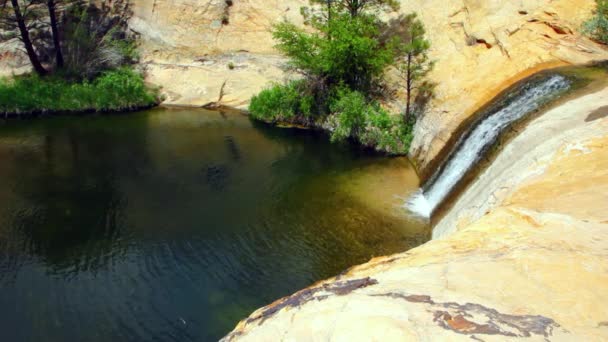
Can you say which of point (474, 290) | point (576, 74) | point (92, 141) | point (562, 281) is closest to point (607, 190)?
point (562, 281)

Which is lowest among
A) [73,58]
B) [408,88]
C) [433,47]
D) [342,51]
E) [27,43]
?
[73,58]

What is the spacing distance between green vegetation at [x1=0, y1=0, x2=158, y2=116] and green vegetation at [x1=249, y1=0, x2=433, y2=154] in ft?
28.5

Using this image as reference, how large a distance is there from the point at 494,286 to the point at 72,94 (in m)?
27.9

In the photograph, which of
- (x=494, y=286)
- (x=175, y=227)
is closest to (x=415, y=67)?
(x=175, y=227)

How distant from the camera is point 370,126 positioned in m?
23.2

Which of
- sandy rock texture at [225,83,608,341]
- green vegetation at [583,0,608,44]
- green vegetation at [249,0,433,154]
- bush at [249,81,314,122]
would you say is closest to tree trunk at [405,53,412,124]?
green vegetation at [249,0,433,154]

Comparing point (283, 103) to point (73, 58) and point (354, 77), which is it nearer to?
point (354, 77)

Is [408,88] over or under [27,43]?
under

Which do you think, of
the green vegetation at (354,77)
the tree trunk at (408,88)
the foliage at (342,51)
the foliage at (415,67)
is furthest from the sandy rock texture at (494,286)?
the foliage at (342,51)

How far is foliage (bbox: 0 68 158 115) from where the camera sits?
28.8m

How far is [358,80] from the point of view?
25.2 meters

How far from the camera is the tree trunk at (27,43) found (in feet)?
94.9

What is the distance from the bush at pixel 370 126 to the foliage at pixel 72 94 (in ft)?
42.9

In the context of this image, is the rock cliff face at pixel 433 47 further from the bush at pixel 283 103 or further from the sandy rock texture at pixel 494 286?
the sandy rock texture at pixel 494 286
